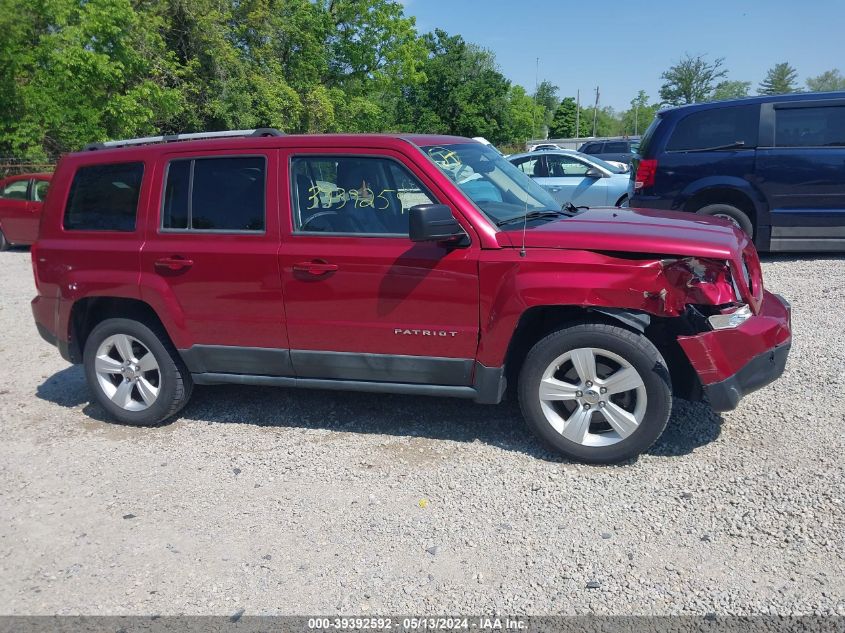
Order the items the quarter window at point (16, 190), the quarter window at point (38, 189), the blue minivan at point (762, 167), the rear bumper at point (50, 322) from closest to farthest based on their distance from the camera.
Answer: the rear bumper at point (50, 322), the blue minivan at point (762, 167), the quarter window at point (38, 189), the quarter window at point (16, 190)

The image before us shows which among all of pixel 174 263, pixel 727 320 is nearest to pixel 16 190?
pixel 174 263

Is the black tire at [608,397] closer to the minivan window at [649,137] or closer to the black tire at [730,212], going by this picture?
the black tire at [730,212]

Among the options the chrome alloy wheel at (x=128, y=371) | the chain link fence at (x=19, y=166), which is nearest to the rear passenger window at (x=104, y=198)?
the chrome alloy wheel at (x=128, y=371)

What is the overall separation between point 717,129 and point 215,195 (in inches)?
270

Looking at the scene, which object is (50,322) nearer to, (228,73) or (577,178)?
(577,178)

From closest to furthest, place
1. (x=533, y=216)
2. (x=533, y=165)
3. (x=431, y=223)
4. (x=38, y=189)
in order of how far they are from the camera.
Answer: (x=431, y=223) < (x=533, y=216) < (x=533, y=165) < (x=38, y=189)

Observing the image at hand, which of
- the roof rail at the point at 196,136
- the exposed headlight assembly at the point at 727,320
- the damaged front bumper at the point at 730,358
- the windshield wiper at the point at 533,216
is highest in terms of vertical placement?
the roof rail at the point at 196,136

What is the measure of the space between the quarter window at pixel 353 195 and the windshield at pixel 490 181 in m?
0.26

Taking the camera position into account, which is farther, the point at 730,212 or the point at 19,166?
the point at 19,166

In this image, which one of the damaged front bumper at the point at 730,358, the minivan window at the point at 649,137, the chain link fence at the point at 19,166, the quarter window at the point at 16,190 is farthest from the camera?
the chain link fence at the point at 19,166

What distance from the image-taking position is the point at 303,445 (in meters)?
4.68

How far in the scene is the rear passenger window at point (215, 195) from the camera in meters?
4.68

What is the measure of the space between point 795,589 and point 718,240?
1.88m

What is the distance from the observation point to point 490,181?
Result: 4730 mm
